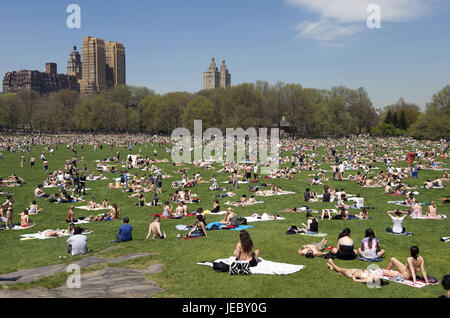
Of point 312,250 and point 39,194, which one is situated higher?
point 312,250

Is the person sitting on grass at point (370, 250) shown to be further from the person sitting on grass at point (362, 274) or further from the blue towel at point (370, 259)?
the person sitting on grass at point (362, 274)

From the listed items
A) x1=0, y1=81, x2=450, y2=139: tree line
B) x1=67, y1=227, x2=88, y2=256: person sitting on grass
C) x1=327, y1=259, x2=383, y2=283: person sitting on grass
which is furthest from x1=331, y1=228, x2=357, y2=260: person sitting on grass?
x1=0, y1=81, x2=450, y2=139: tree line

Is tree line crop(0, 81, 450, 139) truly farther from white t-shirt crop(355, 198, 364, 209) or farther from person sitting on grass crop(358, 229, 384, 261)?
person sitting on grass crop(358, 229, 384, 261)

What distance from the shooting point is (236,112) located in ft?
279

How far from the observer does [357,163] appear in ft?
121

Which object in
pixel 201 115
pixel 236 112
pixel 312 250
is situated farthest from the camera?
pixel 201 115

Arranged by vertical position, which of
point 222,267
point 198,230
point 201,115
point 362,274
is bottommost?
point 198,230

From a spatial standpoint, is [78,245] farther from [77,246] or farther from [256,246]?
[256,246]

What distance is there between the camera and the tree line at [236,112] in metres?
88.2

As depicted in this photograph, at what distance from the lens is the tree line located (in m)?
88.2

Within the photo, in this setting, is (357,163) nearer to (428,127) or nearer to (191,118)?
(428,127)

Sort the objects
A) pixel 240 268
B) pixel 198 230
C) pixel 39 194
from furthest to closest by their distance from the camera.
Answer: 1. pixel 39 194
2. pixel 198 230
3. pixel 240 268

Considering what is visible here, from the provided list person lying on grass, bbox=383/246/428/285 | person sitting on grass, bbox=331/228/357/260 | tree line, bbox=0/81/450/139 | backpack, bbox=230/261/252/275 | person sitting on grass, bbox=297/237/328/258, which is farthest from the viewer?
tree line, bbox=0/81/450/139

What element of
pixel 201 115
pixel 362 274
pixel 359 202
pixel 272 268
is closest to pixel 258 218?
pixel 359 202
